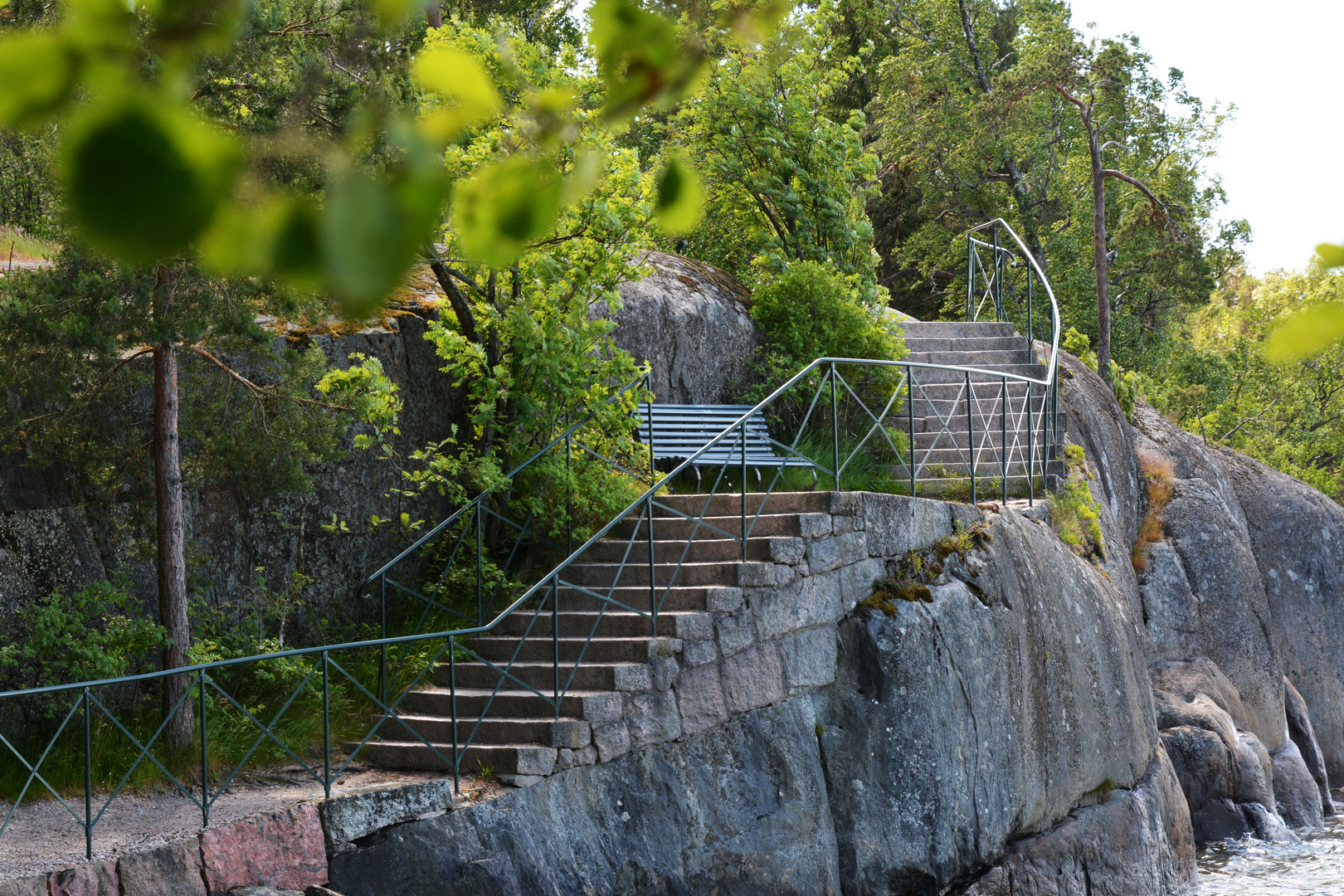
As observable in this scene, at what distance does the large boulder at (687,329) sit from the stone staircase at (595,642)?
2.06 meters

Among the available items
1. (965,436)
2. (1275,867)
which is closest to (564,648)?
(965,436)

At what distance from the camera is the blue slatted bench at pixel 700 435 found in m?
9.46

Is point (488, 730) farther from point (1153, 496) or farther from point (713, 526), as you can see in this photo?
point (1153, 496)

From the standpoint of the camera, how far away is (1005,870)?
7.93m

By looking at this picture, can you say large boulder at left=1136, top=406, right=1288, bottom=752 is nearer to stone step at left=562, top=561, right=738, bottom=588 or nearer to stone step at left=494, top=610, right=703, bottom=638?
stone step at left=562, top=561, right=738, bottom=588

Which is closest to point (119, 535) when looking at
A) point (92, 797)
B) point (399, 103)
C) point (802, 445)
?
point (92, 797)

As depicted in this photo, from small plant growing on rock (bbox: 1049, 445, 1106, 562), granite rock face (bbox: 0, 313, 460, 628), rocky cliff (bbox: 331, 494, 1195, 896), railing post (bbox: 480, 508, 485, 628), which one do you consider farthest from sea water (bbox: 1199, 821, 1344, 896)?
granite rock face (bbox: 0, 313, 460, 628)

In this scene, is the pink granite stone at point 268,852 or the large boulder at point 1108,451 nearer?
the pink granite stone at point 268,852

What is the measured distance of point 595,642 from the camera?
23.6 ft

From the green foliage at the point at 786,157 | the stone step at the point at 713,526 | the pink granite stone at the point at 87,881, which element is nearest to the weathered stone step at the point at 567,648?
the stone step at the point at 713,526

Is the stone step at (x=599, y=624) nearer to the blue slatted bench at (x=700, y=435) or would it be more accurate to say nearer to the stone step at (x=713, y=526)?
the stone step at (x=713, y=526)

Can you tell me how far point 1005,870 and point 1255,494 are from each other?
1025 cm

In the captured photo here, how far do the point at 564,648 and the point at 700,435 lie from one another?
118 inches

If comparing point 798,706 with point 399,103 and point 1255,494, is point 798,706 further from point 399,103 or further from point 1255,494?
point 1255,494
